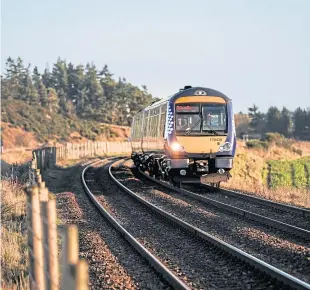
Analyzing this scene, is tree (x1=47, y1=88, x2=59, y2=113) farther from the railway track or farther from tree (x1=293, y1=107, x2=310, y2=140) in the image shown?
the railway track

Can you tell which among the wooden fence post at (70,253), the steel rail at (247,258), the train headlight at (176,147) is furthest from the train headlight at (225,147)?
the wooden fence post at (70,253)

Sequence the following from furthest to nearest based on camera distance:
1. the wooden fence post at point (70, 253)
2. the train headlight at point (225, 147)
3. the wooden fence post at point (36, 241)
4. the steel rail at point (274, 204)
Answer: the train headlight at point (225, 147), the steel rail at point (274, 204), the wooden fence post at point (36, 241), the wooden fence post at point (70, 253)

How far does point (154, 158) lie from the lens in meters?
22.1

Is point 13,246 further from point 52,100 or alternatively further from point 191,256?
point 52,100

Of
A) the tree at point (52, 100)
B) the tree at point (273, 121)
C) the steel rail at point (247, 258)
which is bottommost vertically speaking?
the steel rail at point (247, 258)

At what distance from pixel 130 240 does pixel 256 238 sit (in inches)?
88.2

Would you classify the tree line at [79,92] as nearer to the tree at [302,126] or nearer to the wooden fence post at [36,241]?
the tree at [302,126]

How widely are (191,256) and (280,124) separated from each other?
113484mm

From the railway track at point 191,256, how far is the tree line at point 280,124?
100842 millimetres

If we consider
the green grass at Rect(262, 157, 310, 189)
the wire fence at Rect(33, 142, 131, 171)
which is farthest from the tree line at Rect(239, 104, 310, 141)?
the green grass at Rect(262, 157, 310, 189)

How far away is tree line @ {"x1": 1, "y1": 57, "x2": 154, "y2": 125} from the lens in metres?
102

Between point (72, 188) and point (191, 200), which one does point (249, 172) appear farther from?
point (191, 200)

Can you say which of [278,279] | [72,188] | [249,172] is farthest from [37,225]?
[249,172]

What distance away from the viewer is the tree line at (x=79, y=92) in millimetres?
102312
